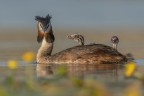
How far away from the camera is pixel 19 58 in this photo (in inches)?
699

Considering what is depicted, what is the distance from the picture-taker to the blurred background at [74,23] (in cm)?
2191

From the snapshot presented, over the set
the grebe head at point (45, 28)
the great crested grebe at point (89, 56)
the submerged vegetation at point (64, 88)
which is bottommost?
the submerged vegetation at point (64, 88)

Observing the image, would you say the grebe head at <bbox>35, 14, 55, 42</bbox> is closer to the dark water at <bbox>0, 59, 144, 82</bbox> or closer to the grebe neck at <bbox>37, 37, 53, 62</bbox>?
the grebe neck at <bbox>37, 37, 53, 62</bbox>

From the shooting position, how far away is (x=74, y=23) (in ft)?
98.2

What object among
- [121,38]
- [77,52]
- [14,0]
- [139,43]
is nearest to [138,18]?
[121,38]

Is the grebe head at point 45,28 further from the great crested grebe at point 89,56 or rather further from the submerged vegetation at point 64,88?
the submerged vegetation at point 64,88

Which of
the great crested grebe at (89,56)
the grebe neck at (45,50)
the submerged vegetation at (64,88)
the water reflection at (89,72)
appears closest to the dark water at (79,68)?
the water reflection at (89,72)

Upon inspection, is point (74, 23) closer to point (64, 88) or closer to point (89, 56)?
point (89, 56)

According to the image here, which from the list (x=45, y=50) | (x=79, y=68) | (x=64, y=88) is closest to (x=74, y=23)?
(x=45, y=50)

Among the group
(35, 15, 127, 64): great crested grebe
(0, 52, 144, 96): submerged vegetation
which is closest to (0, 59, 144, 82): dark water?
(35, 15, 127, 64): great crested grebe

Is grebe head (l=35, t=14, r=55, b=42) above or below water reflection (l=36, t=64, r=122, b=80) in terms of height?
above

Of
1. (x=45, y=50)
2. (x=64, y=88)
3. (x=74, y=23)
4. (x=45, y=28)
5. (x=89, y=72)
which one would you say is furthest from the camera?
(x=74, y=23)

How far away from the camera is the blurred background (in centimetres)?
2191

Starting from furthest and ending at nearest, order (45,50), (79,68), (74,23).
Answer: (74,23) < (45,50) < (79,68)
